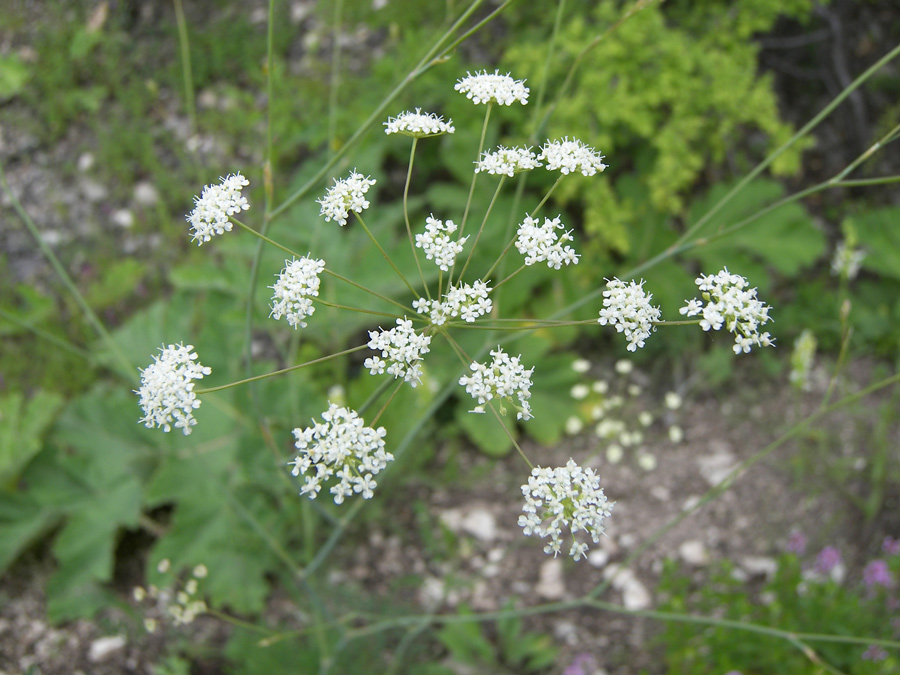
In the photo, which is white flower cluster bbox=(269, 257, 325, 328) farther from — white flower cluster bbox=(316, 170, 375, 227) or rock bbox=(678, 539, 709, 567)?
rock bbox=(678, 539, 709, 567)

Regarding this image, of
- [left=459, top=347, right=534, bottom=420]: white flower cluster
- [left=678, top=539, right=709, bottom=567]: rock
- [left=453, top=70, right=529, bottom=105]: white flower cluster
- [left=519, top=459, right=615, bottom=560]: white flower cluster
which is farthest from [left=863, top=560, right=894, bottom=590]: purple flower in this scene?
[left=453, top=70, right=529, bottom=105]: white flower cluster

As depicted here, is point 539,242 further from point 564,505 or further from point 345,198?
point 564,505

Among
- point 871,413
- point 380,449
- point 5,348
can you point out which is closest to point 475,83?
point 380,449

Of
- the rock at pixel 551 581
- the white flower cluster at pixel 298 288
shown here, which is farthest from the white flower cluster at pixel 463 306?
the rock at pixel 551 581

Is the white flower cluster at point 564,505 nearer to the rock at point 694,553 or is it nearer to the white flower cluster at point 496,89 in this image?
the white flower cluster at point 496,89

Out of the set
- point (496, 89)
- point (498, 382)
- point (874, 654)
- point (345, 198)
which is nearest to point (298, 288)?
point (345, 198)
